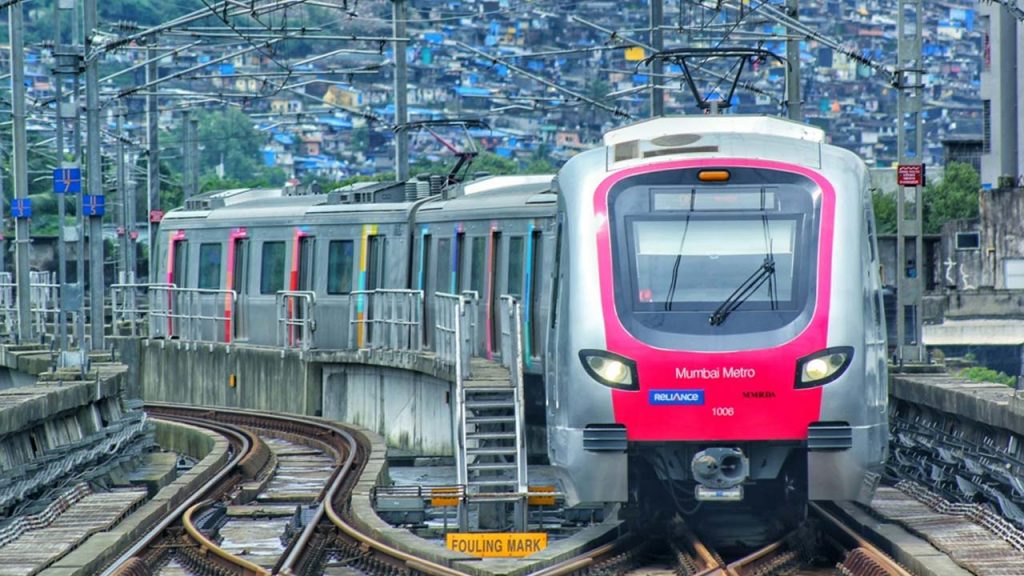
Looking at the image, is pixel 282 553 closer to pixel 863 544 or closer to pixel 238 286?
pixel 863 544

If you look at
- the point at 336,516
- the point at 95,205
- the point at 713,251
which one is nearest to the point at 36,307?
the point at 95,205

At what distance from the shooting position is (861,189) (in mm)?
15375

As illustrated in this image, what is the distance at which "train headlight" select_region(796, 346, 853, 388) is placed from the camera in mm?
14664

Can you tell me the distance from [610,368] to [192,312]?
2178 cm

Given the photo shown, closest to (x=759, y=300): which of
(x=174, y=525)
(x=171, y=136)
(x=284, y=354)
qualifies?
(x=174, y=525)

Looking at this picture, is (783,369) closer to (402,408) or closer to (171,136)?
(402,408)

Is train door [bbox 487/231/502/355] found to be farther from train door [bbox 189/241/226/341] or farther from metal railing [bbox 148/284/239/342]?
train door [bbox 189/241/226/341]

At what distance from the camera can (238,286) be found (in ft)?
112

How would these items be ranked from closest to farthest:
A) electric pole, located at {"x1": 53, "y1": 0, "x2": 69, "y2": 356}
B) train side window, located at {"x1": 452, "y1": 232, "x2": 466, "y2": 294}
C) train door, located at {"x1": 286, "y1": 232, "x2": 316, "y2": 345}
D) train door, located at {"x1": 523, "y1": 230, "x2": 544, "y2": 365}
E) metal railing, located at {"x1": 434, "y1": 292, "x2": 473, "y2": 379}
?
metal railing, located at {"x1": 434, "y1": 292, "x2": 473, "y2": 379}
train door, located at {"x1": 523, "y1": 230, "x2": 544, "y2": 365}
train side window, located at {"x1": 452, "y1": 232, "x2": 466, "y2": 294}
electric pole, located at {"x1": 53, "y1": 0, "x2": 69, "y2": 356}
train door, located at {"x1": 286, "y1": 232, "x2": 316, "y2": 345}

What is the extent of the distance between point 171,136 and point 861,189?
5589 inches

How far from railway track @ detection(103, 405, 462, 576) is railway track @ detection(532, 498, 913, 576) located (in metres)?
1.28

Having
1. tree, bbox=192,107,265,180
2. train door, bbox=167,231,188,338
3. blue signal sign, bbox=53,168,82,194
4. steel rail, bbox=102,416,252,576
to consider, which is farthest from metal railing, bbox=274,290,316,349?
tree, bbox=192,107,265,180

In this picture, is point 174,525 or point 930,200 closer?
point 174,525

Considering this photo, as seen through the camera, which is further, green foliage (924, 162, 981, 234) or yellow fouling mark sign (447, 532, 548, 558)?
green foliage (924, 162, 981, 234)
